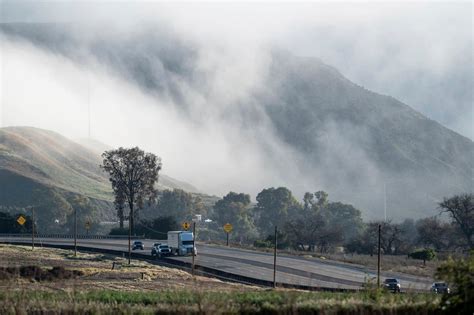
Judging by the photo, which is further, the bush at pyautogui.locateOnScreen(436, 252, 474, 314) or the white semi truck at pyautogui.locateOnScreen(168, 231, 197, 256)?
the white semi truck at pyautogui.locateOnScreen(168, 231, 197, 256)

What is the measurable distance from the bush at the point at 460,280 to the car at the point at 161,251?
73.6m

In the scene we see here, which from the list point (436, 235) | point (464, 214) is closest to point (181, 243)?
point (436, 235)

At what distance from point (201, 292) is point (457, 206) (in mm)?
126034

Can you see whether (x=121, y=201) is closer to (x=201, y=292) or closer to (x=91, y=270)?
(x=91, y=270)

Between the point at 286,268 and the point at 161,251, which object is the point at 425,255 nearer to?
the point at 286,268

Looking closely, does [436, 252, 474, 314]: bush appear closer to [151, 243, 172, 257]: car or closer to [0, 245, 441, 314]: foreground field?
[0, 245, 441, 314]: foreground field

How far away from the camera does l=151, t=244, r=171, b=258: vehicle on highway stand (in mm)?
93925

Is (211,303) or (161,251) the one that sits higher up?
(211,303)

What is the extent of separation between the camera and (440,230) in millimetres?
144375

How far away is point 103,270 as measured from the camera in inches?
2773

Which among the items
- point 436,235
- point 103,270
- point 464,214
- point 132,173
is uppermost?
point 132,173

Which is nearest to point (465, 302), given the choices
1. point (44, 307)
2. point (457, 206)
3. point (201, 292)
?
point (201, 292)

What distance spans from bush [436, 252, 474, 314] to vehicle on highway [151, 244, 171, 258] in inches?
2897

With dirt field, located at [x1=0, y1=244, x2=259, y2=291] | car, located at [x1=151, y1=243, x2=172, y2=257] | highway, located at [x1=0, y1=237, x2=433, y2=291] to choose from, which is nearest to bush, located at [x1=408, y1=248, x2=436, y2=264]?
highway, located at [x1=0, y1=237, x2=433, y2=291]
